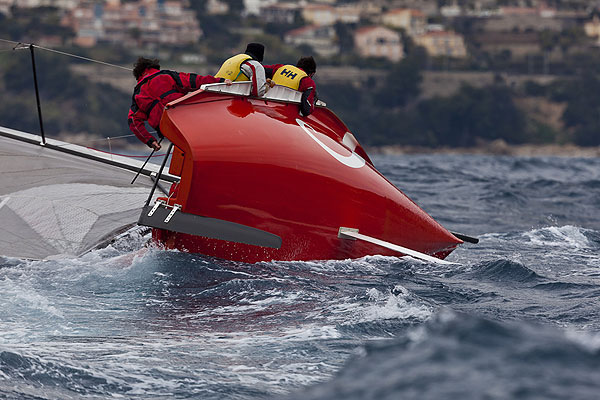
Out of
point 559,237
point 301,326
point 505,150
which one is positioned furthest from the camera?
point 505,150

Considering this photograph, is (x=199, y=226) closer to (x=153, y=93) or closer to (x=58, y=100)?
(x=153, y=93)

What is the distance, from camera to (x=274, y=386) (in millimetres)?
3822

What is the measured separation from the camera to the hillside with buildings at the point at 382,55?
6825cm

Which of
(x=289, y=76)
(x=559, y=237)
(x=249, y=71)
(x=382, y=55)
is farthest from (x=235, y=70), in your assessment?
(x=382, y=55)

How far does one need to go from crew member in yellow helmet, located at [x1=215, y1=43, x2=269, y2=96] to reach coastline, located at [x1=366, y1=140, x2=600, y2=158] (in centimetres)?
5782

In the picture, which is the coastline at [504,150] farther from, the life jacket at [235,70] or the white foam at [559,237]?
the life jacket at [235,70]

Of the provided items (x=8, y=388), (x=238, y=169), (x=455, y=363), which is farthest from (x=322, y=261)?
(x=455, y=363)

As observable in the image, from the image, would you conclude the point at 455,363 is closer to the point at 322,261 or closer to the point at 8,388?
the point at 8,388

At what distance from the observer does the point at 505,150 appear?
67188 mm

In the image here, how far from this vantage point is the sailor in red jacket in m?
6.66

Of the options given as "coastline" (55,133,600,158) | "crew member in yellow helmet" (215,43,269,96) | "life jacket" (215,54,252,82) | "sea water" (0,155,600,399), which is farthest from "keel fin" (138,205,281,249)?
"coastline" (55,133,600,158)

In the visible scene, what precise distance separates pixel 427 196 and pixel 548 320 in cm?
856

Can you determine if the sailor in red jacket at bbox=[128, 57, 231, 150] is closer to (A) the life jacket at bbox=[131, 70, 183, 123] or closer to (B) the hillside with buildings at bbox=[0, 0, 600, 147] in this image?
(A) the life jacket at bbox=[131, 70, 183, 123]

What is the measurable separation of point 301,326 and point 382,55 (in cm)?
7849
